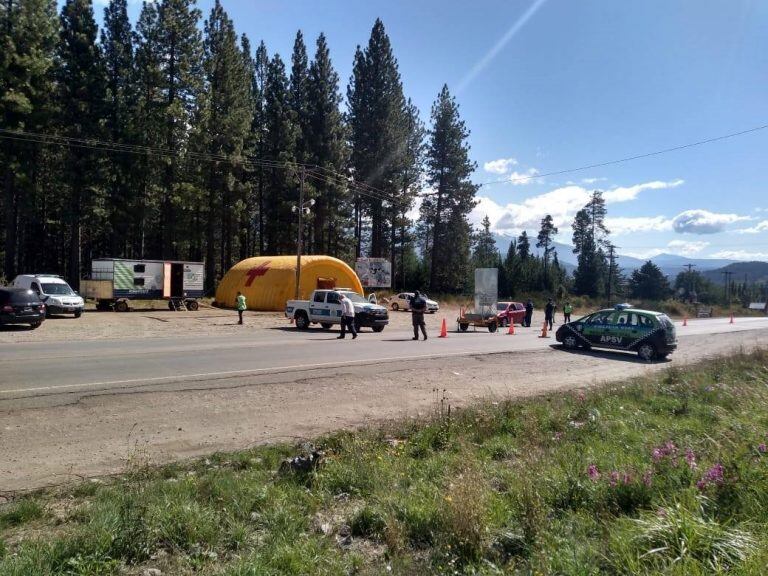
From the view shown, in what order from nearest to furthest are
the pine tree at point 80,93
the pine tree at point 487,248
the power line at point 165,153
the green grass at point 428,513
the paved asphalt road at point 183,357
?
Answer: the green grass at point 428,513 < the paved asphalt road at point 183,357 < the power line at point 165,153 < the pine tree at point 80,93 < the pine tree at point 487,248

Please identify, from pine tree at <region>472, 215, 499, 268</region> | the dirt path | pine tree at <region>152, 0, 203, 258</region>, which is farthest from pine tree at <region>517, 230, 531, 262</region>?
the dirt path

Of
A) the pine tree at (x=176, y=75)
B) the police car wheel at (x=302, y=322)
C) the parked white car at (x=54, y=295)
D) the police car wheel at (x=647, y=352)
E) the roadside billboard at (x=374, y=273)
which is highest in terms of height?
the pine tree at (x=176, y=75)

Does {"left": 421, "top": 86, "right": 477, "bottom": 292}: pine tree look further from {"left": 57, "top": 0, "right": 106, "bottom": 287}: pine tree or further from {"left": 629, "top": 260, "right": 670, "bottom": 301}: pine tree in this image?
{"left": 629, "top": 260, "right": 670, "bottom": 301}: pine tree

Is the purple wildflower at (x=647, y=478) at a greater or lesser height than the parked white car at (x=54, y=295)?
lesser

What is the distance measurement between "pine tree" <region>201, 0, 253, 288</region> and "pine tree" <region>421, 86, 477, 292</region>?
68.2ft

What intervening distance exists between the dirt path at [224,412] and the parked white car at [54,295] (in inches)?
801

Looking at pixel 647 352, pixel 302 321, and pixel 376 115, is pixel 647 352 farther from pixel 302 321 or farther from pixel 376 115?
pixel 376 115

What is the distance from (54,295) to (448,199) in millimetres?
41926

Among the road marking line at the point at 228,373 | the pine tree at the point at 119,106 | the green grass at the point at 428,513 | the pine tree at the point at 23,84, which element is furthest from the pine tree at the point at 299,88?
the green grass at the point at 428,513

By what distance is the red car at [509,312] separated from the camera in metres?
35.8

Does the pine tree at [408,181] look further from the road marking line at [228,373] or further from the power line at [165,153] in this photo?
the road marking line at [228,373]

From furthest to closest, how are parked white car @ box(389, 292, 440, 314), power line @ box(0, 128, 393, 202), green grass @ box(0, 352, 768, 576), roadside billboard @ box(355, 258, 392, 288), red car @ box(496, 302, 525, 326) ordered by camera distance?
roadside billboard @ box(355, 258, 392, 288)
parked white car @ box(389, 292, 440, 314)
power line @ box(0, 128, 393, 202)
red car @ box(496, 302, 525, 326)
green grass @ box(0, 352, 768, 576)

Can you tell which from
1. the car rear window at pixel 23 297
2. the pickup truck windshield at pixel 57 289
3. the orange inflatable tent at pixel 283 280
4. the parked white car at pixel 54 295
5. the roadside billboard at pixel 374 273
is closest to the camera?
the car rear window at pixel 23 297

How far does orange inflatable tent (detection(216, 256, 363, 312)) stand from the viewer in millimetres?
36312
